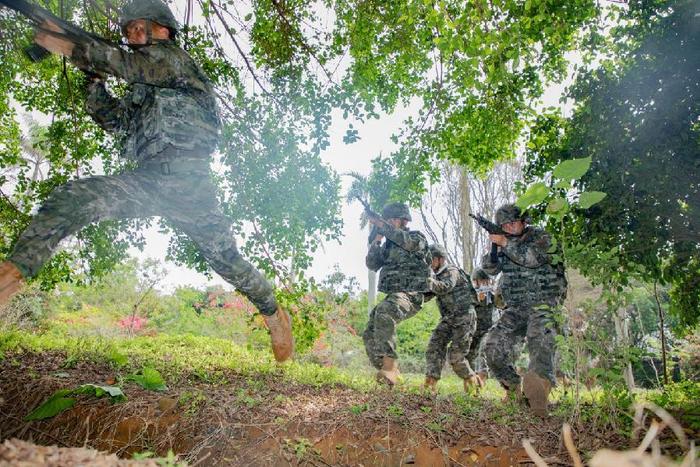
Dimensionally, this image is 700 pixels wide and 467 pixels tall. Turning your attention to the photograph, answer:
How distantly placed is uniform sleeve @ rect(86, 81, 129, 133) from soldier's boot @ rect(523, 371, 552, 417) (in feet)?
14.1

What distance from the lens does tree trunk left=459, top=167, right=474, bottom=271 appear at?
1523 centimetres

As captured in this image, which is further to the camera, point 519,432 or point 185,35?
point 185,35

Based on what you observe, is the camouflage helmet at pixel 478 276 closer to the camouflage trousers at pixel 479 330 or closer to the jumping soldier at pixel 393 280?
the camouflage trousers at pixel 479 330

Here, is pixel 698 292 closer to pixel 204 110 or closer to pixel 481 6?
pixel 481 6

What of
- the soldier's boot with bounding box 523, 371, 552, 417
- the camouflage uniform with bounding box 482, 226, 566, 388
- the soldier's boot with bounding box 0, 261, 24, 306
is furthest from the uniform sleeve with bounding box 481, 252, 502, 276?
the soldier's boot with bounding box 0, 261, 24, 306

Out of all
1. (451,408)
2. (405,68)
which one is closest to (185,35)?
(405,68)

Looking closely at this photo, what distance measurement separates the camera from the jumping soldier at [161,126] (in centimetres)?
316

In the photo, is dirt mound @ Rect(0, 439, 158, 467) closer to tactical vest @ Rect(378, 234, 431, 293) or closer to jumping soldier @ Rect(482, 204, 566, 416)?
jumping soldier @ Rect(482, 204, 566, 416)

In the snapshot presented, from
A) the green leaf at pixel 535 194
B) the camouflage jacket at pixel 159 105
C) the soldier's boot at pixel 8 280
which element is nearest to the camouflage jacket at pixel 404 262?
the camouflage jacket at pixel 159 105

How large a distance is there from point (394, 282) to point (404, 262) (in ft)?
1.06

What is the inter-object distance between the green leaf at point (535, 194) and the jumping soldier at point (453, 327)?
351 centimetres

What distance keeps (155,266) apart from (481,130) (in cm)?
1320

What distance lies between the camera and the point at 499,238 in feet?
16.3

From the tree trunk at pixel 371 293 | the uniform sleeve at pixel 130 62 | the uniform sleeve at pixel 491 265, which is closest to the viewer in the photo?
the uniform sleeve at pixel 130 62
